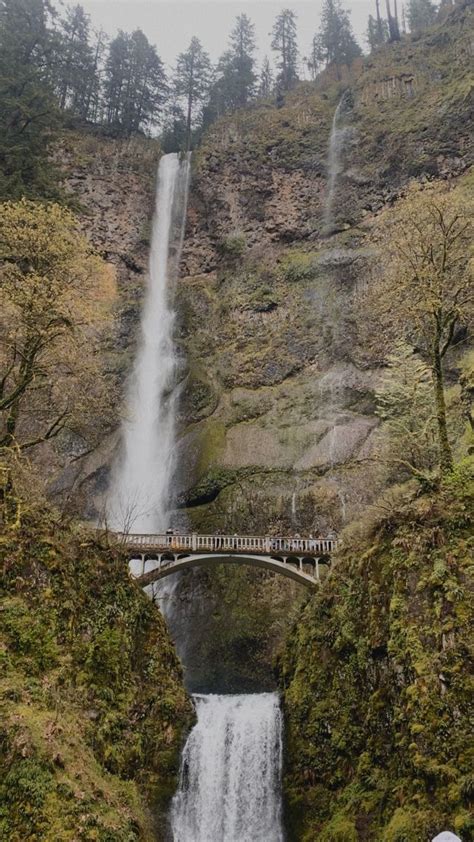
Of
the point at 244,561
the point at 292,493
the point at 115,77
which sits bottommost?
the point at 244,561

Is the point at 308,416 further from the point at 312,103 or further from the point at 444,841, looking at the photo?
the point at 312,103

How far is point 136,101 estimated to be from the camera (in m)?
51.0

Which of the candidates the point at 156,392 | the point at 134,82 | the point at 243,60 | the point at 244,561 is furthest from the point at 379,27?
the point at 244,561

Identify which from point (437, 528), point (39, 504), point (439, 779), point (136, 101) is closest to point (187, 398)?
point (39, 504)

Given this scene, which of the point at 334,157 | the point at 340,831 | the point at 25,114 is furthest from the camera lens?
the point at 334,157

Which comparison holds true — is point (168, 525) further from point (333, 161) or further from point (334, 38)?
point (334, 38)

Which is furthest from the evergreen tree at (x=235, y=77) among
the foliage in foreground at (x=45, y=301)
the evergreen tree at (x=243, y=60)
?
the foliage in foreground at (x=45, y=301)

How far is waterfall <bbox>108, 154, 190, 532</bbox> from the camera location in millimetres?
29641

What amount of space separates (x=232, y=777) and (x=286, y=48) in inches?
2421

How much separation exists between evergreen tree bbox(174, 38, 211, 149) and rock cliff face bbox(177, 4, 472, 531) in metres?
9.37

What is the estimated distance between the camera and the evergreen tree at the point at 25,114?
20688 mm

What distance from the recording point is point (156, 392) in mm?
34844

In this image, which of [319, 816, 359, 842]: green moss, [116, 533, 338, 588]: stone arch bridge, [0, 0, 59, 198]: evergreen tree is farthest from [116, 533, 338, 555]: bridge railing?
[0, 0, 59, 198]: evergreen tree

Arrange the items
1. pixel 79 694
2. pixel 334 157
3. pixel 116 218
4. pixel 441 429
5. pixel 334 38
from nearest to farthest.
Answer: pixel 79 694 → pixel 441 429 → pixel 334 157 → pixel 116 218 → pixel 334 38
